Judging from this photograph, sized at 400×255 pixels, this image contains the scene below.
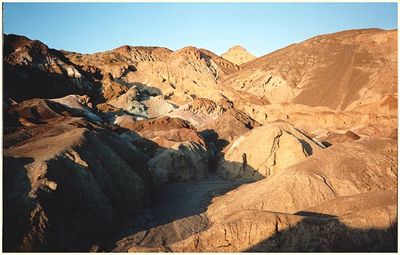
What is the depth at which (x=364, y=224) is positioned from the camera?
23.5ft

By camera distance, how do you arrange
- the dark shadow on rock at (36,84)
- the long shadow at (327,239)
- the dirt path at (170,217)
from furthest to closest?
1. the dark shadow on rock at (36,84)
2. the dirt path at (170,217)
3. the long shadow at (327,239)

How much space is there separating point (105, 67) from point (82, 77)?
32.1 ft

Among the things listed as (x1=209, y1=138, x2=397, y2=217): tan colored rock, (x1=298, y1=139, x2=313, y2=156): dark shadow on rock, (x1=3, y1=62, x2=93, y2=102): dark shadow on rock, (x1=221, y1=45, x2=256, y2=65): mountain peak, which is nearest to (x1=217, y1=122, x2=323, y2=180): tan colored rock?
(x1=298, y1=139, x2=313, y2=156): dark shadow on rock

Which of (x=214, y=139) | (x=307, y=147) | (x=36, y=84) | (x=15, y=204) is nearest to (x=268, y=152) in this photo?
(x=307, y=147)

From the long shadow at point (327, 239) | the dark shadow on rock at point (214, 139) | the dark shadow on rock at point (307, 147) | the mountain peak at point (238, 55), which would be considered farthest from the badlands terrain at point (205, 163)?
the mountain peak at point (238, 55)

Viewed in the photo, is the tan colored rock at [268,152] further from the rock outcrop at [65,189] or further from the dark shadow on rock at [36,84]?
the dark shadow on rock at [36,84]

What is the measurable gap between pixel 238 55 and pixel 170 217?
82.6 metres

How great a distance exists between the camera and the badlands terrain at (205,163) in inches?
302

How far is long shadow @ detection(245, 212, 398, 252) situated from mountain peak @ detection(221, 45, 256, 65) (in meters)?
83.8

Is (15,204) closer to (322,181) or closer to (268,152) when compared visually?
(322,181)

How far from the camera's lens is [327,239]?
711 cm

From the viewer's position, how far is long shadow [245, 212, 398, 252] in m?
6.86

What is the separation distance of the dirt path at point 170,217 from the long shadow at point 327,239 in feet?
12.8

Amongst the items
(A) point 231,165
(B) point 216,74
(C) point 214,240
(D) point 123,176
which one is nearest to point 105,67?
(B) point 216,74
